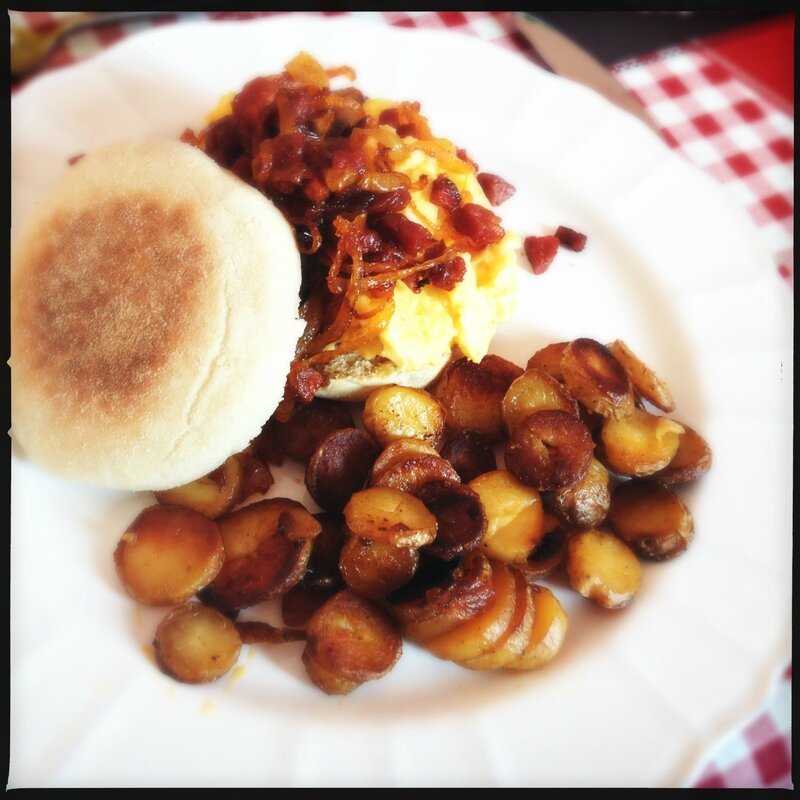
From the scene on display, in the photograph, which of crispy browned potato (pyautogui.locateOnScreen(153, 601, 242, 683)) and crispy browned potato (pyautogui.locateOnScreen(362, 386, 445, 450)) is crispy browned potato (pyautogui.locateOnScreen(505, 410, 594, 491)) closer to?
crispy browned potato (pyautogui.locateOnScreen(362, 386, 445, 450))

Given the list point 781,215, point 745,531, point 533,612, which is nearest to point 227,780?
point 533,612

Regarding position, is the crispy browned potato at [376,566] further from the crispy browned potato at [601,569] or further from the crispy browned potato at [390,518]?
the crispy browned potato at [601,569]

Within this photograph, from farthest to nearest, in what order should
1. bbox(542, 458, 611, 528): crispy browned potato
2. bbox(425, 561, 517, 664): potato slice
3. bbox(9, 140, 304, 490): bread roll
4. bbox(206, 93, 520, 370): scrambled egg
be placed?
bbox(206, 93, 520, 370): scrambled egg, bbox(542, 458, 611, 528): crispy browned potato, bbox(9, 140, 304, 490): bread roll, bbox(425, 561, 517, 664): potato slice

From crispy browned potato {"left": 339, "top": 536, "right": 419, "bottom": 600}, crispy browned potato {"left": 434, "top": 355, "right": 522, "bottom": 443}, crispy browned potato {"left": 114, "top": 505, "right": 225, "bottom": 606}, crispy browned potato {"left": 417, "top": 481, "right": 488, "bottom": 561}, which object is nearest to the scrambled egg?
crispy browned potato {"left": 434, "top": 355, "right": 522, "bottom": 443}

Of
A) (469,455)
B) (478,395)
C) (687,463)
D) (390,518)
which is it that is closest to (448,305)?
(478,395)

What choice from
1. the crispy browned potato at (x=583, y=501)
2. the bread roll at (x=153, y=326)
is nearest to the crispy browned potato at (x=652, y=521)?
the crispy browned potato at (x=583, y=501)
